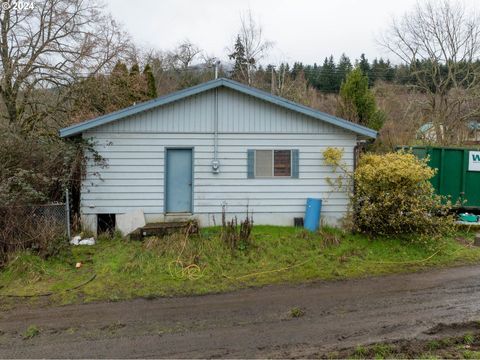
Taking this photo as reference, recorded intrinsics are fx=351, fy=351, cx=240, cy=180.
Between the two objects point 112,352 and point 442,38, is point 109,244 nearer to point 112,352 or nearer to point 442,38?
point 112,352

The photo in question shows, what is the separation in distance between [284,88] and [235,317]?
24.7 meters

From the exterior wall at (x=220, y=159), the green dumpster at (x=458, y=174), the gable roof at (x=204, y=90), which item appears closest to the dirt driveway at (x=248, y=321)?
Result: the exterior wall at (x=220, y=159)

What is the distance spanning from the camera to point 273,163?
33.3 ft

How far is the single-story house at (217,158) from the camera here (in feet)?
31.9

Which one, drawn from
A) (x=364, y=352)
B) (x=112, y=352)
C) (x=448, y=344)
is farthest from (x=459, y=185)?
(x=112, y=352)

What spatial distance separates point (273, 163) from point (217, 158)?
1.63 meters

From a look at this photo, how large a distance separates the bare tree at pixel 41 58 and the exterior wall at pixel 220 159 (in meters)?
5.17

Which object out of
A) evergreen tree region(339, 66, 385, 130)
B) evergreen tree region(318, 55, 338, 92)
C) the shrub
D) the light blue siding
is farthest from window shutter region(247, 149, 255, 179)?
evergreen tree region(318, 55, 338, 92)

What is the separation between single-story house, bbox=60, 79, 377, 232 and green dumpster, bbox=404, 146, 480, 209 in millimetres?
3259

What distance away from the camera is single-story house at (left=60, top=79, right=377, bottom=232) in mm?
9727

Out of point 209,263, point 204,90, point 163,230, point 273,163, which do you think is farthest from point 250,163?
point 209,263

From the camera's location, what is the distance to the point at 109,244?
8898 mm

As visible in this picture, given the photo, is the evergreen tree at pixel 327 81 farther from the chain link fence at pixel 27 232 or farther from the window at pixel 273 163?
the chain link fence at pixel 27 232

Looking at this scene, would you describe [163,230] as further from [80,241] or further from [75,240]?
[75,240]
